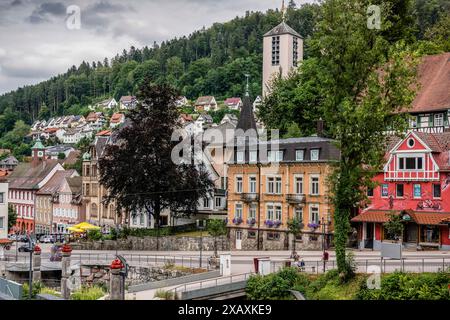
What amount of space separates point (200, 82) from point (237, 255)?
151 meters

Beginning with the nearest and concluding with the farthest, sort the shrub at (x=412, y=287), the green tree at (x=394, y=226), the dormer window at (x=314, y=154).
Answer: the shrub at (x=412, y=287) < the green tree at (x=394, y=226) < the dormer window at (x=314, y=154)

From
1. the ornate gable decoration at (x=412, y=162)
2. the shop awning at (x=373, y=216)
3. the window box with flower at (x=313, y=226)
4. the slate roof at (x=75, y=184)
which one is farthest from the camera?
the slate roof at (x=75, y=184)

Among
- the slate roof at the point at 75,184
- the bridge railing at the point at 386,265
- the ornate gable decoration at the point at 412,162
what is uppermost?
the ornate gable decoration at the point at 412,162

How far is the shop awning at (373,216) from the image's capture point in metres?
44.4

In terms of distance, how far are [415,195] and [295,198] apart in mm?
8269

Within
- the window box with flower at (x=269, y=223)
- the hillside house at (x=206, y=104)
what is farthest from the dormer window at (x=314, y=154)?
the hillside house at (x=206, y=104)

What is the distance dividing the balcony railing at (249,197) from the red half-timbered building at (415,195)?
8.04 meters

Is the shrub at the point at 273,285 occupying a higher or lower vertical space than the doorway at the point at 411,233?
lower

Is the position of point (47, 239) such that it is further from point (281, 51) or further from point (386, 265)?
point (281, 51)

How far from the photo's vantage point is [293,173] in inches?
1916

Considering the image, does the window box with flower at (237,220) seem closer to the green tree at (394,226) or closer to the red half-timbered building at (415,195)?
the red half-timbered building at (415,195)

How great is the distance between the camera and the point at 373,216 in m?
45.2

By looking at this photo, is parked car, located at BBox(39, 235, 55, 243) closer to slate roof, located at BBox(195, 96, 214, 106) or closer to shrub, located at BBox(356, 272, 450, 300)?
shrub, located at BBox(356, 272, 450, 300)
